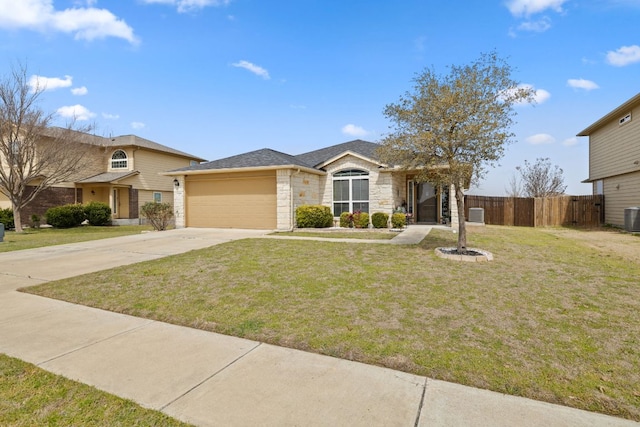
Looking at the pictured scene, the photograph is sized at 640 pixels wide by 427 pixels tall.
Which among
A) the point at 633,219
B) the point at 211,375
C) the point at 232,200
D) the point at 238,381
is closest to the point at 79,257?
the point at 232,200

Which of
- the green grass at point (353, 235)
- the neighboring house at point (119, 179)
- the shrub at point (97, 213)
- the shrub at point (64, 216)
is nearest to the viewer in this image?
the green grass at point (353, 235)

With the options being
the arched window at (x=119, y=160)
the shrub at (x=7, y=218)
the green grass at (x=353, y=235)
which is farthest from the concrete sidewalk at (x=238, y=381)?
the arched window at (x=119, y=160)

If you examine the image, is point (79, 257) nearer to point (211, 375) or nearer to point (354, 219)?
point (211, 375)

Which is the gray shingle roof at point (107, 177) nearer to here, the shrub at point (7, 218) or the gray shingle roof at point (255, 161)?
the shrub at point (7, 218)

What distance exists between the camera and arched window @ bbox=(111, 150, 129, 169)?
79.9 feet

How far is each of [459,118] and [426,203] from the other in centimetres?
924

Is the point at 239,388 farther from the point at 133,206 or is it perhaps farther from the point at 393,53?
the point at 133,206

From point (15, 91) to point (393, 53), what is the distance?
1992 centimetres

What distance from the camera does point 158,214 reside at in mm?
15367

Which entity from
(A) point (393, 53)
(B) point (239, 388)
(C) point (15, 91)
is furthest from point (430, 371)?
(C) point (15, 91)

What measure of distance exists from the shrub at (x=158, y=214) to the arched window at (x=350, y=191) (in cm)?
836

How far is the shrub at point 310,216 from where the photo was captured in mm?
14719

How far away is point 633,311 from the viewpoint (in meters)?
4.29

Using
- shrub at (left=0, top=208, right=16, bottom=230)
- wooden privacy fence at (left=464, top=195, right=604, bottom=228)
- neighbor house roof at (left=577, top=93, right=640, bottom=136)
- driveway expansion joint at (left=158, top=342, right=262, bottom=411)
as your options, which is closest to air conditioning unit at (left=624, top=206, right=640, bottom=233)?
wooden privacy fence at (left=464, top=195, right=604, bottom=228)
